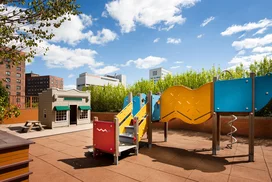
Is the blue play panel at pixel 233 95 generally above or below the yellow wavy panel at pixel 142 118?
above

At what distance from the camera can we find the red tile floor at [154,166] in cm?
400

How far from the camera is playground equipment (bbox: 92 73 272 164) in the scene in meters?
5.06

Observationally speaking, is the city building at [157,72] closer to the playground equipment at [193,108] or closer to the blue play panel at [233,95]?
the playground equipment at [193,108]

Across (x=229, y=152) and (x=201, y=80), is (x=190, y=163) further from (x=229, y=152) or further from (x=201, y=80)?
(x=201, y=80)

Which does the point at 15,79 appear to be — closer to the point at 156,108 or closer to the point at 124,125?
the point at 124,125

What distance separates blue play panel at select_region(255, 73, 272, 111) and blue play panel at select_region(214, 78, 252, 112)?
189 mm

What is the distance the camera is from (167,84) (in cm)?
1308

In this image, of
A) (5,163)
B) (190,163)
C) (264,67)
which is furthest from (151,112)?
(264,67)

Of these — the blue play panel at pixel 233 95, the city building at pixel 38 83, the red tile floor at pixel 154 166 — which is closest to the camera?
the red tile floor at pixel 154 166

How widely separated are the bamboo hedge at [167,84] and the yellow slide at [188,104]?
470cm

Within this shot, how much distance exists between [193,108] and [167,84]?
22.8 ft

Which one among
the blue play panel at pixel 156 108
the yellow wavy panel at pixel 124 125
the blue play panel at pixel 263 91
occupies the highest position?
the blue play panel at pixel 263 91

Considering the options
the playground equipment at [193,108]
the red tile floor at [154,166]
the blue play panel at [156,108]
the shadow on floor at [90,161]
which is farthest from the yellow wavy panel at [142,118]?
the shadow on floor at [90,161]

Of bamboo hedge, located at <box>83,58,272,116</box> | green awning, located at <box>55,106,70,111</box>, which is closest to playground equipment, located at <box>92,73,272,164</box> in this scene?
bamboo hedge, located at <box>83,58,272,116</box>
